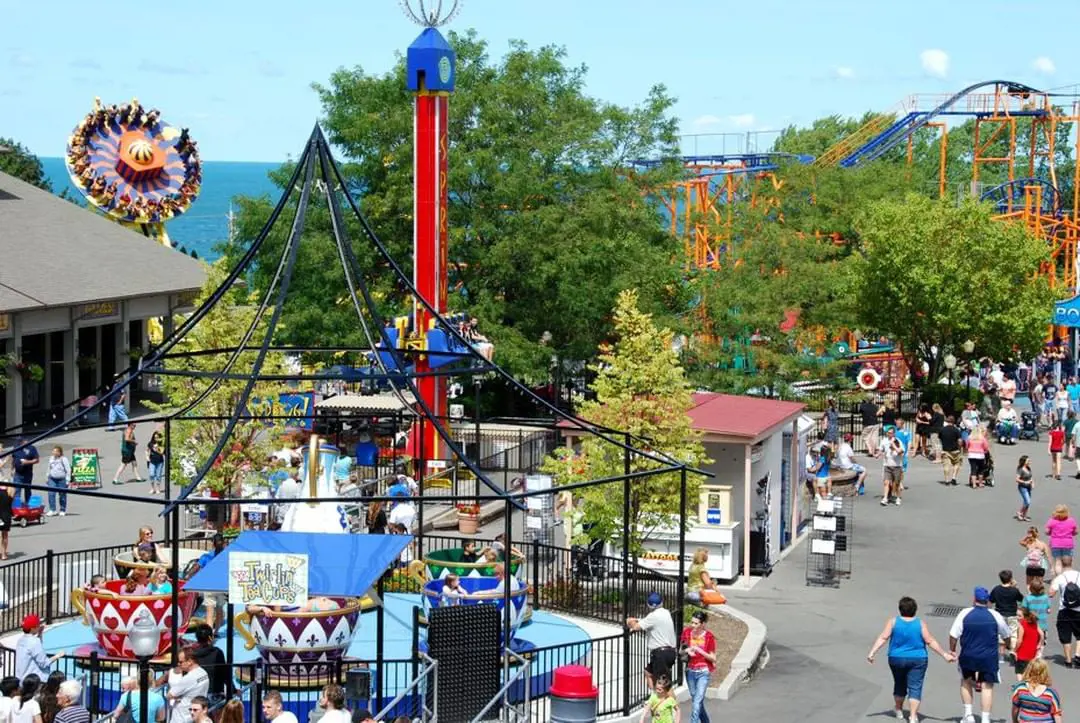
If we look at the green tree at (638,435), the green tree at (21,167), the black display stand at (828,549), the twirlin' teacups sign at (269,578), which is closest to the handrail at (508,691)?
the twirlin' teacups sign at (269,578)

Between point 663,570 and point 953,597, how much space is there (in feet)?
14.3

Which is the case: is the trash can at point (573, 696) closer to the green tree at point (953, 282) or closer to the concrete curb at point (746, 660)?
the concrete curb at point (746, 660)

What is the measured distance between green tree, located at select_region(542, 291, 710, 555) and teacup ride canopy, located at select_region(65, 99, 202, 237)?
32.3 meters

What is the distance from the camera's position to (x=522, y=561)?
886 inches

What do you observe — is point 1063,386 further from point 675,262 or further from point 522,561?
point 522,561

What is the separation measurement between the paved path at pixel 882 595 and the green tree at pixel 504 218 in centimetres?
870

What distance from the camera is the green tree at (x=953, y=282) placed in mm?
43781

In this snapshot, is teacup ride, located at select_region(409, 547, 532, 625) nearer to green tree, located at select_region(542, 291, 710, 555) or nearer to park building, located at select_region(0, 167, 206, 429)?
green tree, located at select_region(542, 291, 710, 555)

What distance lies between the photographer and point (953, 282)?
43875 mm

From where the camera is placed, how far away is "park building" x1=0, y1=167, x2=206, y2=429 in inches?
1610

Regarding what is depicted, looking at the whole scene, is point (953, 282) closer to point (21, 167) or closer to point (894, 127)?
point (894, 127)

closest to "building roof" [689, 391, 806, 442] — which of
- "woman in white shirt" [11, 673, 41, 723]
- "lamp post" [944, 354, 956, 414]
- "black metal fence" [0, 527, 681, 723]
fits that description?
"black metal fence" [0, 527, 681, 723]

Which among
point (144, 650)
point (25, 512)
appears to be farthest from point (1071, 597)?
point (25, 512)

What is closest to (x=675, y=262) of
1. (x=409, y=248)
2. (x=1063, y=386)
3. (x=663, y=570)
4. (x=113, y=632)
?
(x=409, y=248)
